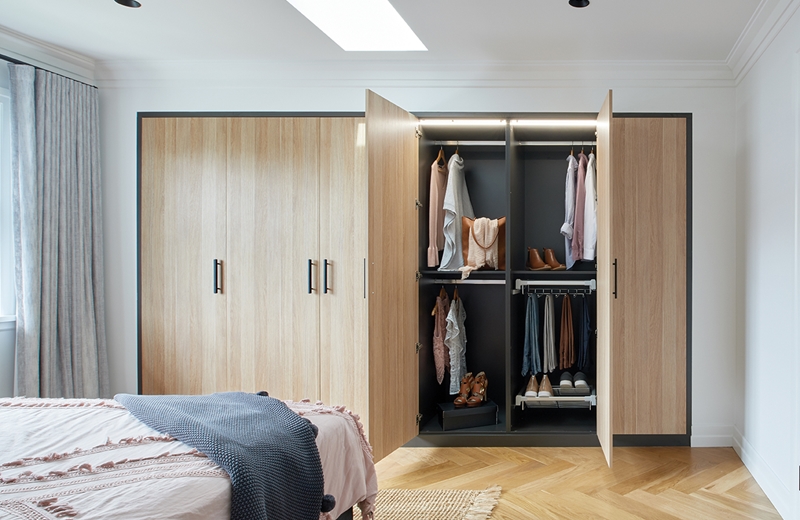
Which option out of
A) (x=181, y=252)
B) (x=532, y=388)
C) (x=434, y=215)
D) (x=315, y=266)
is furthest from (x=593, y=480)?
(x=181, y=252)

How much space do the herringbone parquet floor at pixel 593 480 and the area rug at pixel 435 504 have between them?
0.21ft

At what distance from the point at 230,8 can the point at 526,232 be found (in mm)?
2381

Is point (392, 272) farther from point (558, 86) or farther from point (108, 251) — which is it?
point (108, 251)

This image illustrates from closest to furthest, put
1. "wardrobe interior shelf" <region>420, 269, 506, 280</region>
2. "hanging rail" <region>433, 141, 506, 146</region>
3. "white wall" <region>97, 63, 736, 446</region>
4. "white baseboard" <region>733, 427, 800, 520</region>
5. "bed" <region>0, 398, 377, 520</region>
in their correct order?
1. "bed" <region>0, 398, 377, 520</region>
2. "white baseboard" <region>733, 427, 800, 520</region>
3. "white wall" <region>97, 63, 736, 446</region>
4. "wardrobe interior shelf" <region>420, 269, 506, 280</region>
5. "hanging rail" <region>433, 141, 506, 146</region>

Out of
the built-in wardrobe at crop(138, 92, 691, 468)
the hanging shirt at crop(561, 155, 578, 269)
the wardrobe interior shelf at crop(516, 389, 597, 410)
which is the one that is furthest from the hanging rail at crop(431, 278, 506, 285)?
the wardrobe interior shelf at crop(516, 389, 597, 410)

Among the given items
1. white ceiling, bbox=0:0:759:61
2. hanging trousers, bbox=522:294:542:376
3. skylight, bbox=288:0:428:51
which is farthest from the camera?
hanging trousers, bbox=522:294:542:376

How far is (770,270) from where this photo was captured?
9.24ft

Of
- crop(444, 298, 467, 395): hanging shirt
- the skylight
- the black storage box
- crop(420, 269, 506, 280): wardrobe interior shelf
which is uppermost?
the skylight

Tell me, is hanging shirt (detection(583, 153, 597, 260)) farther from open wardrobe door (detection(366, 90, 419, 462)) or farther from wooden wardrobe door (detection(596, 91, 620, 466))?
open wardrobe door (detection(366, 90, 419, 462))

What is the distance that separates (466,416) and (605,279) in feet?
4.10

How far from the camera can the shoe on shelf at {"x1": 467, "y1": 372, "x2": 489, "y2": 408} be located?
364 centimetres

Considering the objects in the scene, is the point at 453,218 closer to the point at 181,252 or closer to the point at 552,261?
the point at 552,261

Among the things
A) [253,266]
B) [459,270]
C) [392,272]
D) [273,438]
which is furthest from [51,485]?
[459,270]

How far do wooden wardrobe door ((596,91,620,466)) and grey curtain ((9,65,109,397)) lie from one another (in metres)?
3.02
